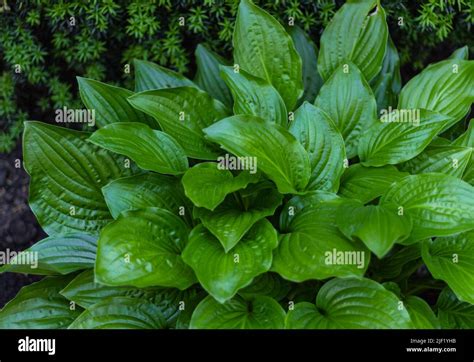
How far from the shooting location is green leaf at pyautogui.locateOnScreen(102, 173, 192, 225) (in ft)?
7.23

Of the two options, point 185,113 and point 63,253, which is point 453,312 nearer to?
point 185,113

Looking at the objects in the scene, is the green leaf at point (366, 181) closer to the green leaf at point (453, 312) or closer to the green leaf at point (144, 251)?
the green leaf at point (453, 312)

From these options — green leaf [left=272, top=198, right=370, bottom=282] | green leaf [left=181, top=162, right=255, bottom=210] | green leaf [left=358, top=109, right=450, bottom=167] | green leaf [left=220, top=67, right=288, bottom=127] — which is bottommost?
green leaf [left=272, top=198, right=370, bottom=282]

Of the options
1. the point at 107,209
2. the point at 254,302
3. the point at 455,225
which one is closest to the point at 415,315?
the point at 455,225

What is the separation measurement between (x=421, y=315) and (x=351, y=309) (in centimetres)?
26

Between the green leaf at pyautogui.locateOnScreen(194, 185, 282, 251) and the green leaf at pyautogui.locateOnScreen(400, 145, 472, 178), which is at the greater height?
the green leaf at pyautogui.locateOnScreen(400, 145, 472, 178)

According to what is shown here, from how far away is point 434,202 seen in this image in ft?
6.89

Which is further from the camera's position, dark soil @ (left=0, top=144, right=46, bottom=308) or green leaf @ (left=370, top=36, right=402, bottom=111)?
dark soil @ (left=0, top=144, right=46, bottom=308)

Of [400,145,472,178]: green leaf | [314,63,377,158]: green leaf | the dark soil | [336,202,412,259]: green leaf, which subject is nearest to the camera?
[336,202,412,259]: green leaf

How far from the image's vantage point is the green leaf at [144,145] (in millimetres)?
2162

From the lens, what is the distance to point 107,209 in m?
2.37

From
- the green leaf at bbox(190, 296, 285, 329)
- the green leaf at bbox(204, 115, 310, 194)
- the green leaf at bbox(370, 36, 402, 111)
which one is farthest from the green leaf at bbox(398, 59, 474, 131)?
the green leaf at bbox(190, 296, 285, 329)

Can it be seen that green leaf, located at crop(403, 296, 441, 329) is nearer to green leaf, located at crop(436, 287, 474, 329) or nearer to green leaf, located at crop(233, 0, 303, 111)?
green leaf, located at crop(436, 287, 474, 329)

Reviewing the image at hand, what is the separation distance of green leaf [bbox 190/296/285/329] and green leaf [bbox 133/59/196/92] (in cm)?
90
